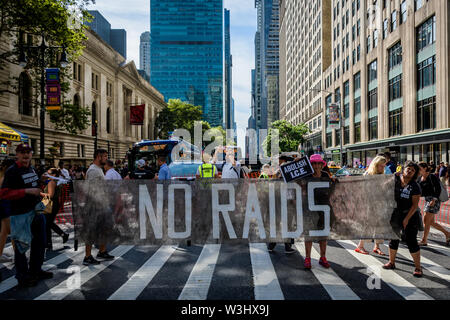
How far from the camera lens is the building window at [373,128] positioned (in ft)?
130

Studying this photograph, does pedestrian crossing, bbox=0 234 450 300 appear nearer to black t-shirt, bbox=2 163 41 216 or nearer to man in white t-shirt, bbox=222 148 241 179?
black t-shirt, bbox=2 163 41 216

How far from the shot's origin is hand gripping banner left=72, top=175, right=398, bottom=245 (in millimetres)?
5536

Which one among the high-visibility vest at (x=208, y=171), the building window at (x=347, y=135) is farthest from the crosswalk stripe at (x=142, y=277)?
the building window at (x=347, y=135)

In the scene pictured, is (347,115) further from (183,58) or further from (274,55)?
(274,55)

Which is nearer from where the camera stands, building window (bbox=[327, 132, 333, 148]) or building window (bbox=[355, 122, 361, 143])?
building window (bbox=[355, 122, 361, 143])

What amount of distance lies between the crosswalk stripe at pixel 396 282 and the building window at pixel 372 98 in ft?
126

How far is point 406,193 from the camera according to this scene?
538 cm

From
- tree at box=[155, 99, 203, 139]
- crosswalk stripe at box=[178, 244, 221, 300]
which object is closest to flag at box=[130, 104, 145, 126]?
tree at box=[155, 99, 203, 139]

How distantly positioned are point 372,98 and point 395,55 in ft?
25.2

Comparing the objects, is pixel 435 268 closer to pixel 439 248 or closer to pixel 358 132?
pixel 439 248

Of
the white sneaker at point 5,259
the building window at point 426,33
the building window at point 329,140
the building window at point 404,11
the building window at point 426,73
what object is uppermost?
the building window at point 404,11

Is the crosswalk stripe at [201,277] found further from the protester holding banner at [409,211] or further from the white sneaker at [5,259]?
the white sneaker at [5,259]

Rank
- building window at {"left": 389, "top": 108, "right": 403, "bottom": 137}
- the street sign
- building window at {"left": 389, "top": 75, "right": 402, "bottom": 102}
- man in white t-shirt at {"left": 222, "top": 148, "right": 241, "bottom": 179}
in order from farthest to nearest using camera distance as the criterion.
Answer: building window at {"left": 389, "top": 108, "right": 403, "bottom": 137} → building window at {"left": 389, "top": 75, "right": 402, "bottom": 102} → the street sign → man in white t-shirt at {"left": 222, "top": 148, "right": 241, "bottom": 179}

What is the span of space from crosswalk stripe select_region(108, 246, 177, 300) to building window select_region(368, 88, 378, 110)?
39.9 metres
